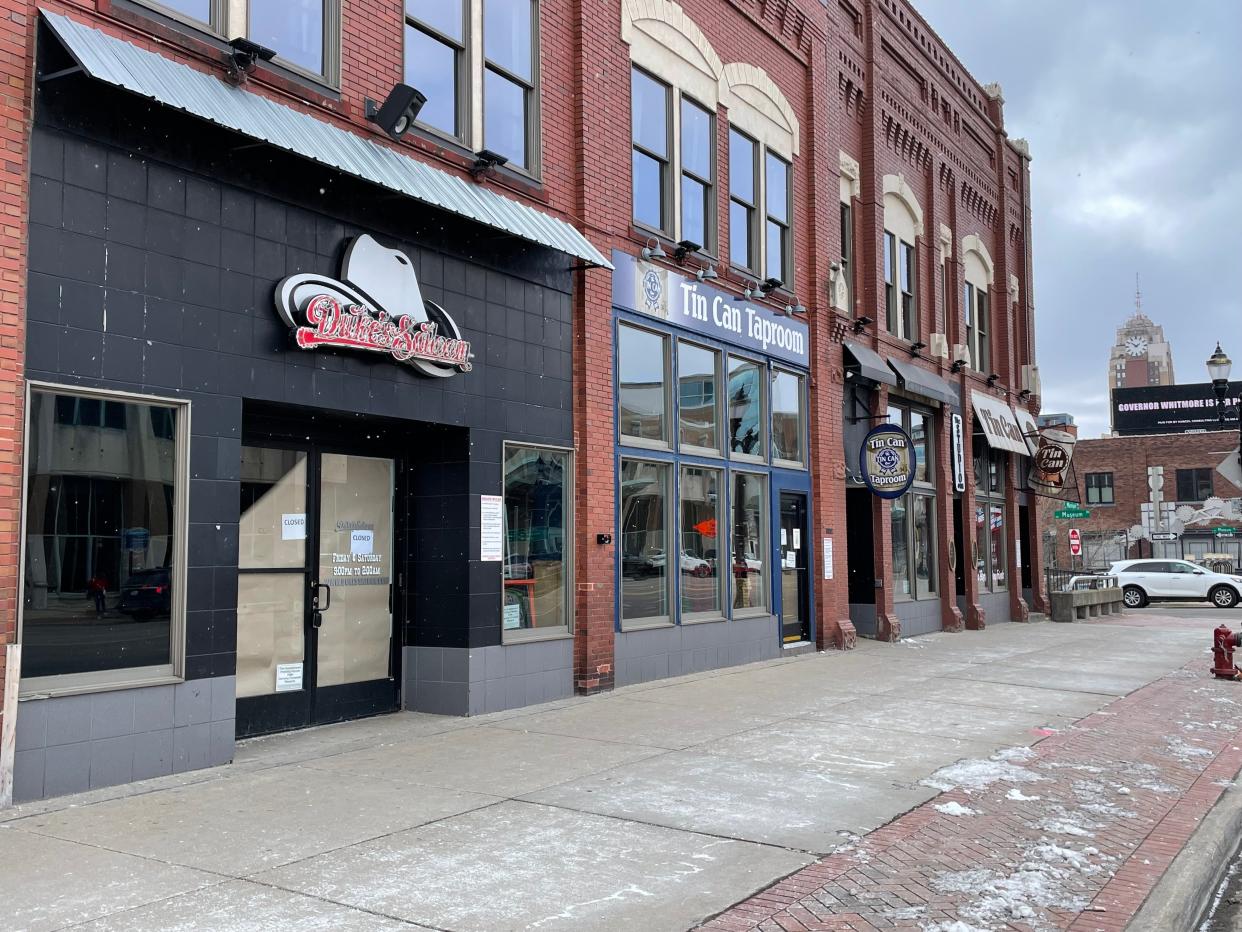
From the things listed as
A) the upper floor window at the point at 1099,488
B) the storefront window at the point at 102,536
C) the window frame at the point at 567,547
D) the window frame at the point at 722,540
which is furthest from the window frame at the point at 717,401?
the upper floor window at the point at 1099,488

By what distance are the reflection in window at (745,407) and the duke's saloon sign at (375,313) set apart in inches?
223

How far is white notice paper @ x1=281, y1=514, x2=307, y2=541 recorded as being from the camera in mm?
9484

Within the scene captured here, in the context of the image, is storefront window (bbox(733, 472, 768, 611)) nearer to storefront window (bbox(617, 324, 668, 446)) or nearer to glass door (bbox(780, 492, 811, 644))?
glass door (bbox(780, 492, 811, 644))

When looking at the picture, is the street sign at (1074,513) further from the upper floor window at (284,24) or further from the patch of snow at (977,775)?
the upper floor window at (284,24)

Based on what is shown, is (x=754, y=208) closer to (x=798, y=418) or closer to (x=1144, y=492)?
(x=798, y=418)

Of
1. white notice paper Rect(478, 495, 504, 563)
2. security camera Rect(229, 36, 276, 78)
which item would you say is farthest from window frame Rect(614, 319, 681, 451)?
security camera Rect(229, 36, 276, 78)

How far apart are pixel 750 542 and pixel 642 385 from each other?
345 centimetres

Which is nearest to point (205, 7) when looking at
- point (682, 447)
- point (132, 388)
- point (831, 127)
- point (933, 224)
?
point (132, 388)

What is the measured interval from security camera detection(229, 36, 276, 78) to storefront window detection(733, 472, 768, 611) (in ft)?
28.6

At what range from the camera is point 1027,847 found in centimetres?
610

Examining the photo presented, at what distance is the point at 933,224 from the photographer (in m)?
22.4

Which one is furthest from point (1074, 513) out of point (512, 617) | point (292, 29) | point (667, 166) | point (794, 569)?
point (292, 29)

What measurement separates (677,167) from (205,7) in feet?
23.1

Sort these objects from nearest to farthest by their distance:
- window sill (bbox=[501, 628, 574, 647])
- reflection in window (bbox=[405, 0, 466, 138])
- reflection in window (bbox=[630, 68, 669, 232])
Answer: reflection in window (bbox=[405, 0, 466, 138])
window sill (bbox=[501, 628, 574, 647])
reflection in window (bbox=[630, 68, 669, 232])
